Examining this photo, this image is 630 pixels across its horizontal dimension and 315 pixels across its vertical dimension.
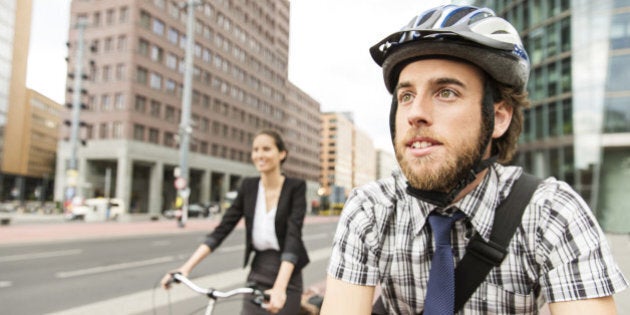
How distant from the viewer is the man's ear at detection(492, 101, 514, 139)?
1.41 meters

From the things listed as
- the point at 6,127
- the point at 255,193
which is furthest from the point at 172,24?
the point at 255,193

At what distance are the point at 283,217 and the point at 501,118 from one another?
178cm

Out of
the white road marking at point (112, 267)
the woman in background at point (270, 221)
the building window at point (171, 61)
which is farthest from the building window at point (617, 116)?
the building window at point (171, 61)

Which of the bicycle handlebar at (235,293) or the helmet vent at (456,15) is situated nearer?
the helmet vent at (456,15)

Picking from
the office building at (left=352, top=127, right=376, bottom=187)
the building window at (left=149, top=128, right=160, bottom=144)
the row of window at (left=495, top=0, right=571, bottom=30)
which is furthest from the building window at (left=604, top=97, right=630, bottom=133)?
the building window at (left=149, top=128, right=160, bottom=144)

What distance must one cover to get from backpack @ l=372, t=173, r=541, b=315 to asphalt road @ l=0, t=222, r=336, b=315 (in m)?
1.54

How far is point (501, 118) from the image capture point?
1.44m

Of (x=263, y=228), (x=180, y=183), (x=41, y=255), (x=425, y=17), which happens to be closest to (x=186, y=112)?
(x=180, y=183)

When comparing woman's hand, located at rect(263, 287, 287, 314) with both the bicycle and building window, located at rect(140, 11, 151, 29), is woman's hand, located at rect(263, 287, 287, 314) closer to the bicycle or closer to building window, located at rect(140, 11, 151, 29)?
the bicycle

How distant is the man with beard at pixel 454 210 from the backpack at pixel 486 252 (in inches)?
0.7

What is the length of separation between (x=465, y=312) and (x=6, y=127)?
239 ft

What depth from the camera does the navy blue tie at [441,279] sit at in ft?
3.67

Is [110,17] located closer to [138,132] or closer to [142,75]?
[142,75]

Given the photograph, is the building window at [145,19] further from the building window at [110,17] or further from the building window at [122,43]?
the building window at [110,17]
